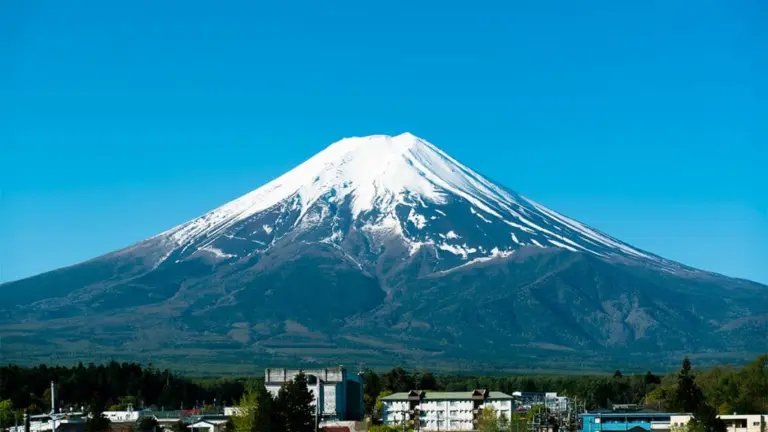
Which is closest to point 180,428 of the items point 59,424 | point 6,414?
point 59,424

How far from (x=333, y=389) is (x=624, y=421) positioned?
35.0 metres

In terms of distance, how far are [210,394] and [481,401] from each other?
34487 millimetres

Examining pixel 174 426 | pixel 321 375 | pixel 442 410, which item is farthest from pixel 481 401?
pixel 174 426

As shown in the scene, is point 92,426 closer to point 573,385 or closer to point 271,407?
point 271,407

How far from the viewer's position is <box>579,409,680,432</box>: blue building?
94000mm

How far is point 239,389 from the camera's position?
499 feet

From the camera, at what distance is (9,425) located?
96.1 meters

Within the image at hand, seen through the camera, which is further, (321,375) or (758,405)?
(321,375)

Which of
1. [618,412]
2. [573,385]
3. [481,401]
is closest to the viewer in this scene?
[618,412]

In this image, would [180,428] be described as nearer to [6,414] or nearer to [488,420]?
[6,414]

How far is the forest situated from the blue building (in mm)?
2939

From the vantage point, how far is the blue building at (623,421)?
94.0 metres

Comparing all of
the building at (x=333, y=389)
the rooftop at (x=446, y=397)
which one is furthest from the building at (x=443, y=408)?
the building at (x=333, y=389)

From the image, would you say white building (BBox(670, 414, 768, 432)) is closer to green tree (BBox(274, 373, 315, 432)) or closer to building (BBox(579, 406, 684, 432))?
building (BBox(579, 406, 684, 432))
